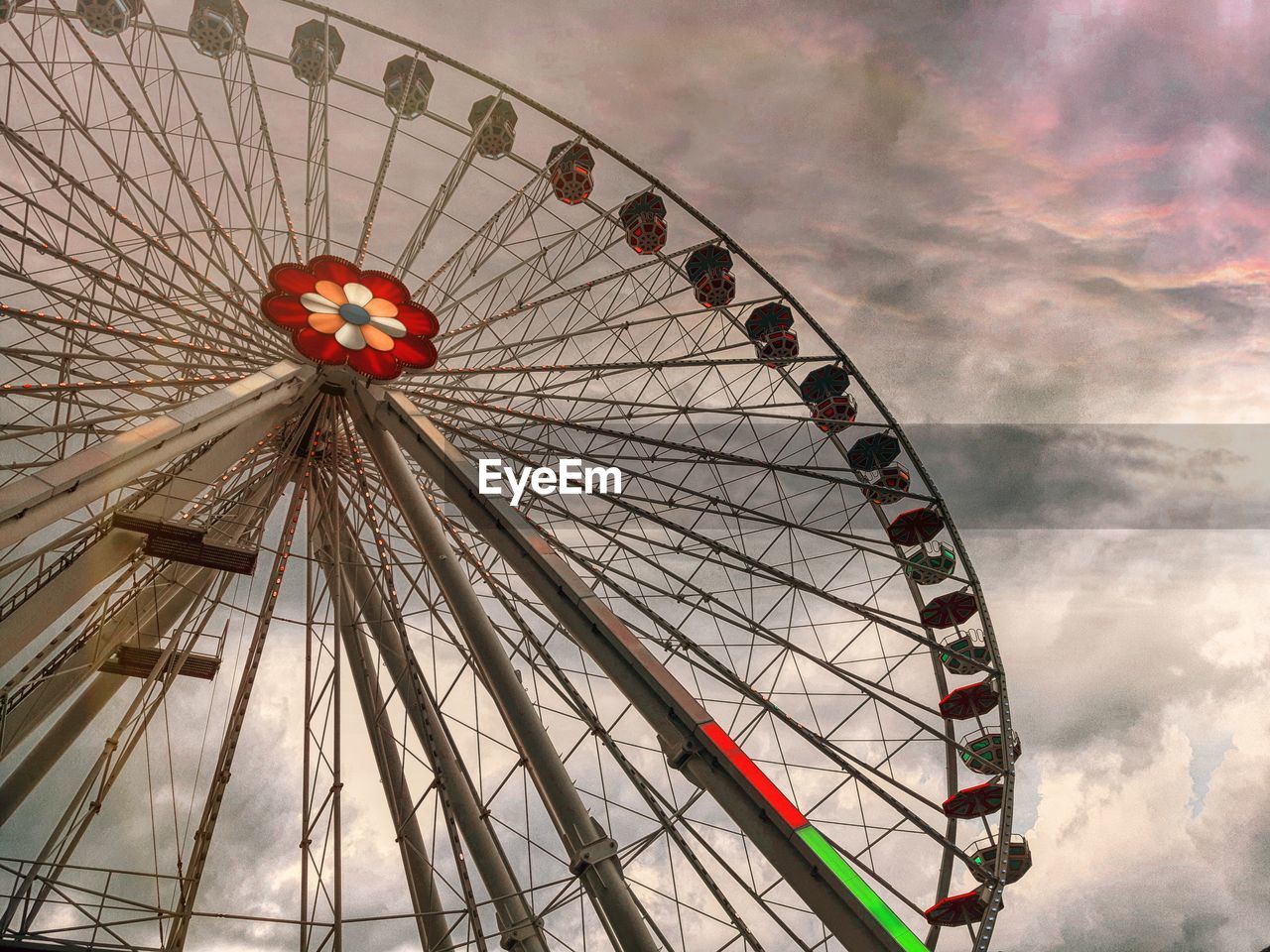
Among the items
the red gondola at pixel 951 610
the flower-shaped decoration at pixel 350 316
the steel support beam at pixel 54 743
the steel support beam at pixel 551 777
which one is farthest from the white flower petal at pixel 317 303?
the red gondola at pixel 951 610

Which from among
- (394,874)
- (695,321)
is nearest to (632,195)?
(695,321)

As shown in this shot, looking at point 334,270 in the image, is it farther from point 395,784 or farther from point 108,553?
point 395,784

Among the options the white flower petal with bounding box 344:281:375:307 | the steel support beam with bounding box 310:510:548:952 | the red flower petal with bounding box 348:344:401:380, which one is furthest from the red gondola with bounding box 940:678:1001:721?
the white flower petal with bounding box 344:281:375:307

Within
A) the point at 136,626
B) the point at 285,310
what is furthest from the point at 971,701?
the point at 136,626

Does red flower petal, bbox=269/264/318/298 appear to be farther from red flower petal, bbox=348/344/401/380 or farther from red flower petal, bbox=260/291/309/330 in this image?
red flower petal, bbox=348/344/401/380

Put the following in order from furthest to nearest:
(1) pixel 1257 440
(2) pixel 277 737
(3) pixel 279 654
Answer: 1. (3) pixel 279 654
2. (2) pixel 277 737
3. (1) pixel 1257 440

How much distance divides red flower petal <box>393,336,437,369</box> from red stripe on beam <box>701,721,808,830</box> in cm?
768

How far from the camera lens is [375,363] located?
1399 cm

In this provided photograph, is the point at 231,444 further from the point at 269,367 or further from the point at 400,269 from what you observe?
the point at 400,269

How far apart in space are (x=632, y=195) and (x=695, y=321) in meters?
3.13

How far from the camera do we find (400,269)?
52.7 ft

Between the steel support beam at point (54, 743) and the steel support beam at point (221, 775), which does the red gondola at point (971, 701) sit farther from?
the steel support beam at point (54, 743)

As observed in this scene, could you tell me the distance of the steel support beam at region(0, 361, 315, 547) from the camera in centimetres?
927

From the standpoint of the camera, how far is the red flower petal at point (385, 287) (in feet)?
45.6
